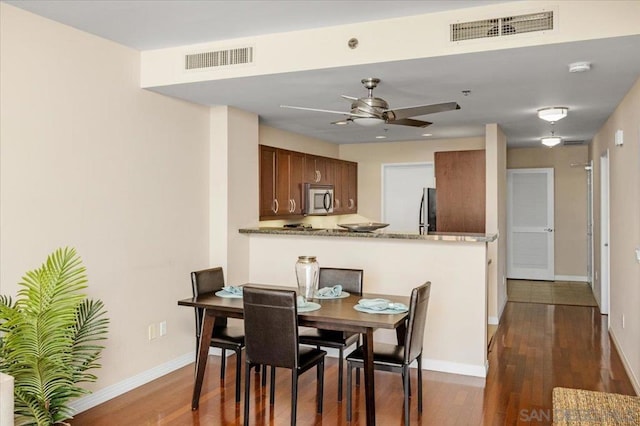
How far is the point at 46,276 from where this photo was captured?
2.76 metres

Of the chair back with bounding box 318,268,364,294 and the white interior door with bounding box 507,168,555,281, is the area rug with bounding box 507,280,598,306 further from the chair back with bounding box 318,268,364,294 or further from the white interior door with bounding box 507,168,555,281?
the chair back with bounding box 318,268,364,294

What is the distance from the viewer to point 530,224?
9.39 m

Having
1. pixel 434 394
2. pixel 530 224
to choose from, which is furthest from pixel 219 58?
pixel 530 224

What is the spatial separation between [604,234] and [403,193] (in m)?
2.93

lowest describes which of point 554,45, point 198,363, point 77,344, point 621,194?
point 198,363

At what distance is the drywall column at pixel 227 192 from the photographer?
4863 millimetres

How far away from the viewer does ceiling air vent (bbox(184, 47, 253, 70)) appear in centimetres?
371

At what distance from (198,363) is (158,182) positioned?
154 centimetres

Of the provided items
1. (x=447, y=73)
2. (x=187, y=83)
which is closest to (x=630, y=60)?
(x=447, y=73)

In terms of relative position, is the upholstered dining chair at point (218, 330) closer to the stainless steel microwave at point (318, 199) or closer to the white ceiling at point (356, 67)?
the white ceiling at point (356, 67)

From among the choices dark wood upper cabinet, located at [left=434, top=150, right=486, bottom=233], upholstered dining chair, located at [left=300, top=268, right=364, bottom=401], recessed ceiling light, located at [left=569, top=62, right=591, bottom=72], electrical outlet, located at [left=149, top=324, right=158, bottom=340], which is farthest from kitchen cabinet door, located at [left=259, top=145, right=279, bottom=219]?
recessed ceiling light, located at [left=569, top=62, right=591, bottom=72]

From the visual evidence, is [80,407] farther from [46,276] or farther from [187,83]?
[187,83]

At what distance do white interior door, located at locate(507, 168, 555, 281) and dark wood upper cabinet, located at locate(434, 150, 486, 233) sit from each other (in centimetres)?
325

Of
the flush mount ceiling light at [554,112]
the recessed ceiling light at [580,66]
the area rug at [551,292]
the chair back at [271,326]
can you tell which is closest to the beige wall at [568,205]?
the area rug at [551,292]
